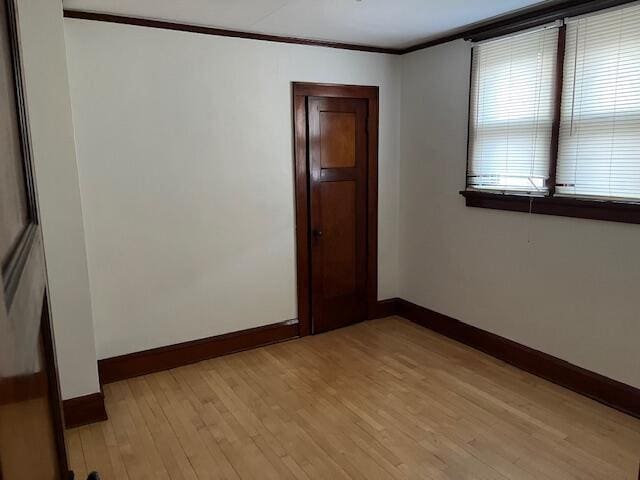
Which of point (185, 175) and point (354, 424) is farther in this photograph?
point (185, 175)

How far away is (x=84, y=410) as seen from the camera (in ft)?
9.96

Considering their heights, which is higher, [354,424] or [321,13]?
[321,13]

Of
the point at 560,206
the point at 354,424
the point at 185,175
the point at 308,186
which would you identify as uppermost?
the point at 185,175

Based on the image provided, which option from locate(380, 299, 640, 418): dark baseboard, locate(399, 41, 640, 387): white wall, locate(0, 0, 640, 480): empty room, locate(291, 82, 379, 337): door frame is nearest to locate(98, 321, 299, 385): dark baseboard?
locate(0, 0, 640, 480): empty room

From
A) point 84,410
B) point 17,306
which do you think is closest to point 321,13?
point 84,410

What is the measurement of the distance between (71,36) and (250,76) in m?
1.30

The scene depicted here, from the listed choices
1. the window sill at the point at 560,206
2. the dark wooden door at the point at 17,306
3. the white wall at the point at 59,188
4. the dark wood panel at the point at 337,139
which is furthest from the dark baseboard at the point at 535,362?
the dark wooden door at the point at 17,306

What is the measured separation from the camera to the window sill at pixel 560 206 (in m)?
2.93

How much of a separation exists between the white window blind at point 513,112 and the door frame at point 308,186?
99 cm

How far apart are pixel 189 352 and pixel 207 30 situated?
8.35ft

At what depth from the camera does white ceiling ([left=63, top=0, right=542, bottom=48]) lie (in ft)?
10.0

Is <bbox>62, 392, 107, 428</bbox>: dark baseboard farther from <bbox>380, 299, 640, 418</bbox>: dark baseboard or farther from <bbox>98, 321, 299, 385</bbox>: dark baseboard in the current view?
<bbox>380, 299, 640, 418</bbox>: dark baseboard

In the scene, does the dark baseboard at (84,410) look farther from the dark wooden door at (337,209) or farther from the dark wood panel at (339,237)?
the dark wood panel at (339,237)

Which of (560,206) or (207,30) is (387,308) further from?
(207,30)
